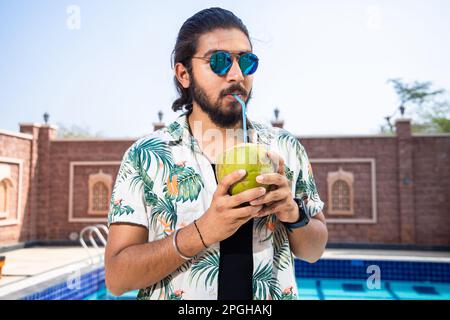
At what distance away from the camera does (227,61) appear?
3.07 ft

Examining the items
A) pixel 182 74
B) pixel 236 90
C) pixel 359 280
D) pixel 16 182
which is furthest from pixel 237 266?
pixel 16 182

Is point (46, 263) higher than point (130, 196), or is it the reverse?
point (130, 196)

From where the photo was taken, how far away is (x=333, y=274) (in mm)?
6820

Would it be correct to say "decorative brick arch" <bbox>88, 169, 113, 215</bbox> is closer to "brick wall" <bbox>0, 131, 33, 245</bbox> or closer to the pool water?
"brick wall" <bbox>0, 131, 33, 245</bbox>

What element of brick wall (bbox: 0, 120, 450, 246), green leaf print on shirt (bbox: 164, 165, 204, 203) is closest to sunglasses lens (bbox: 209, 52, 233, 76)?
green leaf print on shirt (bbox: 164, 165, 204, 203)

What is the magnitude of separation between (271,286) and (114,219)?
0.42 metres

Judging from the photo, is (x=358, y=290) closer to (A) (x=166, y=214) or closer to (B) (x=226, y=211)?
(A) (x=166, y=214)

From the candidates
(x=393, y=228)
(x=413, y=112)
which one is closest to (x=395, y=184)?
(x=393, y=228)

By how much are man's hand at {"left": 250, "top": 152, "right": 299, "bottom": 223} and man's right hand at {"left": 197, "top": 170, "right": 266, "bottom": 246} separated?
0.02 meters

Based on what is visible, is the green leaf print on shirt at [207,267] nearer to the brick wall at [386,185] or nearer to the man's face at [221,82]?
the man's face at [221,82]

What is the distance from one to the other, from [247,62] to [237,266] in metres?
0.48

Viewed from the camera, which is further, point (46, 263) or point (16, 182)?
point (16, 182)

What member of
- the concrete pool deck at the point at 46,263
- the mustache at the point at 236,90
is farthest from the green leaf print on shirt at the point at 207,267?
the concrete pool deck at the point at 46,263

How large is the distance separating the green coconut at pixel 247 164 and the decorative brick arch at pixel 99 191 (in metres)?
10.1
